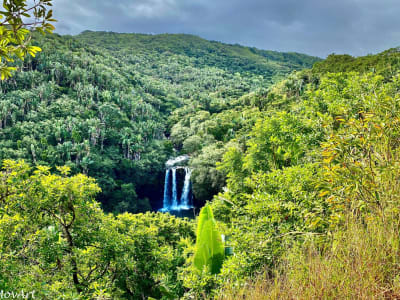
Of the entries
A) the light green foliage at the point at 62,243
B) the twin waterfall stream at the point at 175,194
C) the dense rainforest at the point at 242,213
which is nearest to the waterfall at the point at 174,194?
the twin waterfall stream at the point at 175,194

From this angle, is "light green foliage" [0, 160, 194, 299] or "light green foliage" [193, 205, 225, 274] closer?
"light green foliage" [0, 160, 194, 299]

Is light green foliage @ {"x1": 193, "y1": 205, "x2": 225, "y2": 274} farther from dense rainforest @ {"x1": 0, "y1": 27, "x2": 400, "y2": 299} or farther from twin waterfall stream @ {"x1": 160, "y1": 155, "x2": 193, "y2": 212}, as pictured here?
twin waterfall stream @ {"x1": 160, "y1": 155, "x2": 193, "y2": 212}

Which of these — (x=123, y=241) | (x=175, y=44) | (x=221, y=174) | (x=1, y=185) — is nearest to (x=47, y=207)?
(x=1, y=185)

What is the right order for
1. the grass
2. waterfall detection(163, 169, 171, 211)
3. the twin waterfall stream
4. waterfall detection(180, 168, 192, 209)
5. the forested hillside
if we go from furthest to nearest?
the forested hillside, waterfall detection(163, 169, 171, 211), the twin waterfall stream, waterfall detection(180, 168, 192, 209), the grass

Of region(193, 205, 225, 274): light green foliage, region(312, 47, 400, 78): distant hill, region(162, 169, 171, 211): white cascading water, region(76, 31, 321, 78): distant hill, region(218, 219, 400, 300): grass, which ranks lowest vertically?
region(162, 169, 171, 211): white cascading water

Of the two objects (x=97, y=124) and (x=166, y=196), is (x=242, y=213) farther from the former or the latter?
(x=97, y=124)

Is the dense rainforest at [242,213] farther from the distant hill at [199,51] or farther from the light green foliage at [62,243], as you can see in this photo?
the distant hill at [199,51]

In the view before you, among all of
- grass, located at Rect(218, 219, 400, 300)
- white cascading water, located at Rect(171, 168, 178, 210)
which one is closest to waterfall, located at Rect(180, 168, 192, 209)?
white cascading water, located at Rect(171, 168, 178, 210)

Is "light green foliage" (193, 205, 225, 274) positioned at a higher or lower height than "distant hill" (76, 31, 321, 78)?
lower

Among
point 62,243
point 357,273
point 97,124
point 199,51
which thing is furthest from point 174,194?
point 199,51
